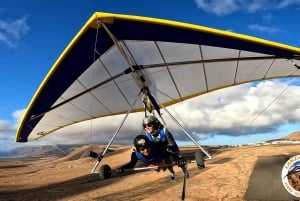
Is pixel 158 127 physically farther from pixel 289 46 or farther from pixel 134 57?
pixel 289 46

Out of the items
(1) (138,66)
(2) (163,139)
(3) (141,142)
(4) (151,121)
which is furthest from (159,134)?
(1) (138,66)

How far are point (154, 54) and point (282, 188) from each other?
29.9 ft

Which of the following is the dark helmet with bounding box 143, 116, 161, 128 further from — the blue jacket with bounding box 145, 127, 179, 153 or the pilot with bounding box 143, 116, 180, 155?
the blue jacket with bounding box 145, 127, 179, 153

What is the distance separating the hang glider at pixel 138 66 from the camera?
25.6 ft

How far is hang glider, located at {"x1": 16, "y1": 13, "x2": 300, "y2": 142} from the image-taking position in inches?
307

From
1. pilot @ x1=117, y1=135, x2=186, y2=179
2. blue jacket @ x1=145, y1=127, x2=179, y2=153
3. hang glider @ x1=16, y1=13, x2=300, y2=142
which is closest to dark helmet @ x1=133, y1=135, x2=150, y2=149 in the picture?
pilot @ x1=117, y1=135, x2=186, y2=179

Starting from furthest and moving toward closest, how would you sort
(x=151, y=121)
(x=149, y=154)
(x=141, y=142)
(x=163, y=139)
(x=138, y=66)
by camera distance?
(x=138, y=66), (x=151, y=121), (x=163, y=139), (x=149, y=154), (x=141, y=142)

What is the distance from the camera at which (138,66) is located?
1001cm

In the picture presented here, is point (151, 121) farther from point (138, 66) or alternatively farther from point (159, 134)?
point (138, 66)

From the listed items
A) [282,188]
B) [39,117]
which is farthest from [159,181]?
[39,117]

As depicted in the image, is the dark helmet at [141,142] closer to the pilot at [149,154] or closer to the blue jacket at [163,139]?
the pilot at [149,154]

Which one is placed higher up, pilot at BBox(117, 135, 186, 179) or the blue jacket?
the blue jacket

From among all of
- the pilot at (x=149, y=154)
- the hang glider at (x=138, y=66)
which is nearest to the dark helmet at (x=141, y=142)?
the pilot at (x=149, y=154)

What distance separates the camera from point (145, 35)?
8.55 m
